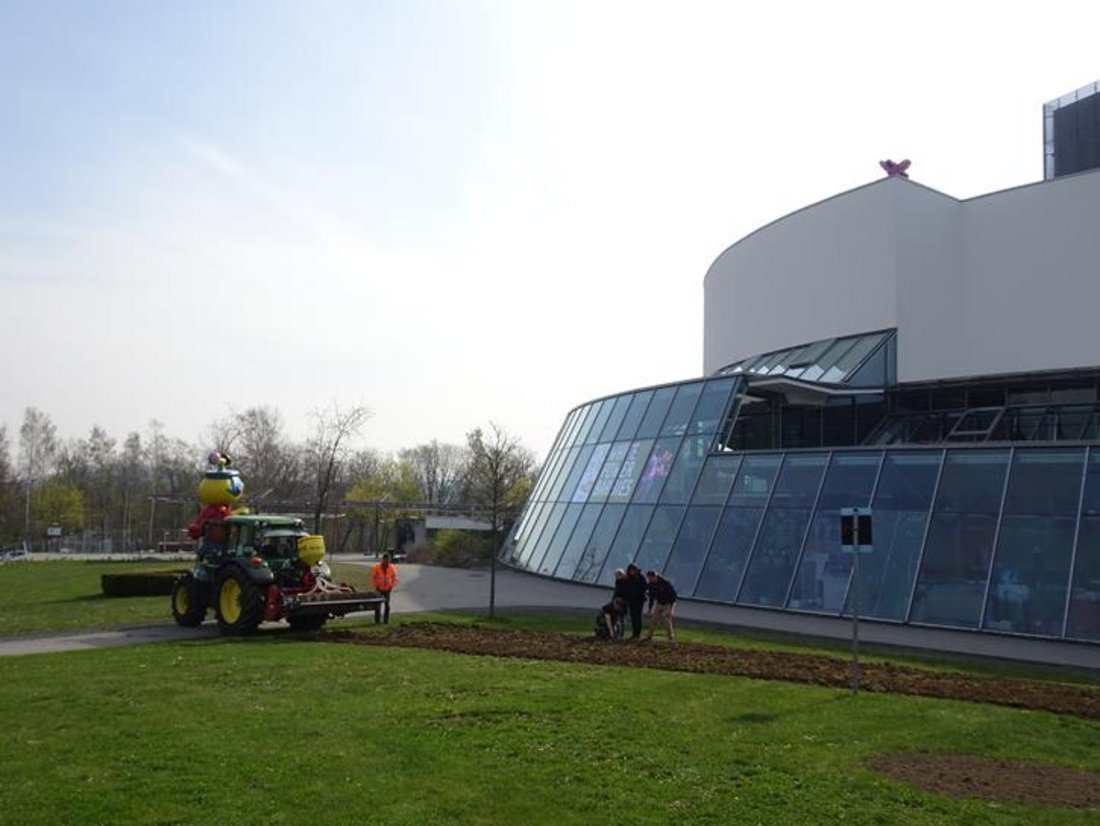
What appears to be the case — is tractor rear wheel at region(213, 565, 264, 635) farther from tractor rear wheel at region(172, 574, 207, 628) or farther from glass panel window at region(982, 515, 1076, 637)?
glass panel window at region(982, 515, 1076, 637)

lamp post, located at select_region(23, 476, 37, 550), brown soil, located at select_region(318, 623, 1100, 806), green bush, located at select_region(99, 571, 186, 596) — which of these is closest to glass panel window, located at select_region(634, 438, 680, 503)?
brown soil, located at select_region(318, 623, 1100, 806)

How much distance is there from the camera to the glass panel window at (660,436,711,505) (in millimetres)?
27375

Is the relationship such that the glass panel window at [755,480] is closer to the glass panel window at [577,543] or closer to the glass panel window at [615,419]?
the glass panel window at [577,543]

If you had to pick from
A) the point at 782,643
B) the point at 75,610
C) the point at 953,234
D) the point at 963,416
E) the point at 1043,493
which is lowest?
the point at 75,610

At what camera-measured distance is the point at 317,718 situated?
10.0 metres

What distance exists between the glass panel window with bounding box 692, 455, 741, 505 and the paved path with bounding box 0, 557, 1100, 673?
3.51 meters

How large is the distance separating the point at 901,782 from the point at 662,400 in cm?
2424

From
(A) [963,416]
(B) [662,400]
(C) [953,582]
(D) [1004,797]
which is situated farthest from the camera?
(B) [662,400]

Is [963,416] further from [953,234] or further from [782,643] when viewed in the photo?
[782,643]

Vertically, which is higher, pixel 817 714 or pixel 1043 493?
pixel 1043 493

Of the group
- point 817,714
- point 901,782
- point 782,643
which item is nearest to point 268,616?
point 782,643

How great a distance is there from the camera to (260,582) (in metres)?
18.2

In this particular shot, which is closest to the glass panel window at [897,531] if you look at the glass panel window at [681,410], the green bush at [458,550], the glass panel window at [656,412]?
the glass panel window at [681,410]

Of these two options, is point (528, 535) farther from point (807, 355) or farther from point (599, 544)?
point (807, 355)
